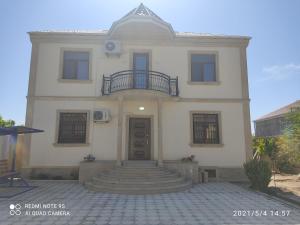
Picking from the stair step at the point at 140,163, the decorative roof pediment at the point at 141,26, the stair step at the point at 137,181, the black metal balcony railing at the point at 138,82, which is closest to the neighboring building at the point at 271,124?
the black metal balcony railing at the point at 138,82

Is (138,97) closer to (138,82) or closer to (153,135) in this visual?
(138,82)

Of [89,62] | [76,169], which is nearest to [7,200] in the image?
[76,169]

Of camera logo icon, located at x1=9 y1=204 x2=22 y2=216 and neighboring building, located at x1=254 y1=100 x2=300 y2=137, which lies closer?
camera logo icon, located at x1=9 y1=204 x2=22 y2=216

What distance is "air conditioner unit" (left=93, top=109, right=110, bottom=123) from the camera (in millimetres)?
11234

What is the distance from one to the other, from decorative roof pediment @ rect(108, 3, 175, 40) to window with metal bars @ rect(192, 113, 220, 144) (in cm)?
486

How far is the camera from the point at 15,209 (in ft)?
20.3

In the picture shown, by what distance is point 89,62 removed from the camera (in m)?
12.0

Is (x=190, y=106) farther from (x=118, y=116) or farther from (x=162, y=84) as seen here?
(x=118, y=116)

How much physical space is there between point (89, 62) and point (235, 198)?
964 cm

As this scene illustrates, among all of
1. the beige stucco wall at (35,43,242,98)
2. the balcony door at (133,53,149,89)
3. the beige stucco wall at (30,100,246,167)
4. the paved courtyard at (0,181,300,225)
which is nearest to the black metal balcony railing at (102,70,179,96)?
the balcony door at (133,53,149,89)

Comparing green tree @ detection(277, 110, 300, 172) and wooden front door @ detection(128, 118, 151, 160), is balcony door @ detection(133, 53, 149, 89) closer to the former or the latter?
wooden front door @ detection(128, 118, 151, 160)

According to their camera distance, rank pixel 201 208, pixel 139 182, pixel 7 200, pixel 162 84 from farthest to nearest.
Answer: pixel 162 84, pixel 139 182, pixel 7 200, pixel 201 208

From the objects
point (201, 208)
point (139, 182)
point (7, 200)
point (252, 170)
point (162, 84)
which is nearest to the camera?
point (201, 208)
